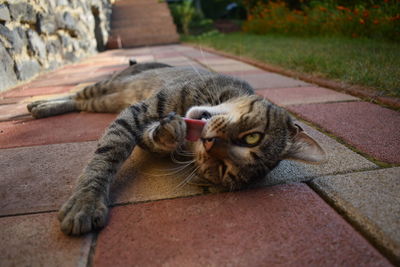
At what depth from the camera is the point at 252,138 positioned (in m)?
1.48

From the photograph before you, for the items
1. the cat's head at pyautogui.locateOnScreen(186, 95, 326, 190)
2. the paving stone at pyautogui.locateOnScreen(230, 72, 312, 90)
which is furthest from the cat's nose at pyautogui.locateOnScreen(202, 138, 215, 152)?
the paving stone at pyautogui.locateOnScreen(230, 72, 312, 90)

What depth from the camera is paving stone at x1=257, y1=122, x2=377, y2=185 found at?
144cm

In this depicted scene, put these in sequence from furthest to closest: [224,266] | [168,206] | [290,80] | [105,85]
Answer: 1. [290,80]
2. [105,85]
3. [168,206]
4. [224,266]

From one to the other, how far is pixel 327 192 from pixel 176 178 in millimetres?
703

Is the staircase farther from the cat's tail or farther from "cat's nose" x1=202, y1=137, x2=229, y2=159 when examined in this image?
"cat's nose" x1=202, y1=137, x2=229, y2=159

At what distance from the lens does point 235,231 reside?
1.08 m

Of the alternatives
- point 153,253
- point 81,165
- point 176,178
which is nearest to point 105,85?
point 81,165

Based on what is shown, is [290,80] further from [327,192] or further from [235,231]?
[235,231]

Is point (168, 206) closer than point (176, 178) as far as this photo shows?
Yes

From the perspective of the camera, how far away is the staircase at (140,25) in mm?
8468

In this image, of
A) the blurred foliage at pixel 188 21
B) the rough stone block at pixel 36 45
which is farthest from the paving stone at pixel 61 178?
the blurred foliage at pixel 188 21

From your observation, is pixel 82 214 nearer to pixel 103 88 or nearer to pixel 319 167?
pixel 319 167

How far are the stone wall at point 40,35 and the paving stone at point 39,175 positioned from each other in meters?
1.77

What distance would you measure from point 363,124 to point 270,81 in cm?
151
